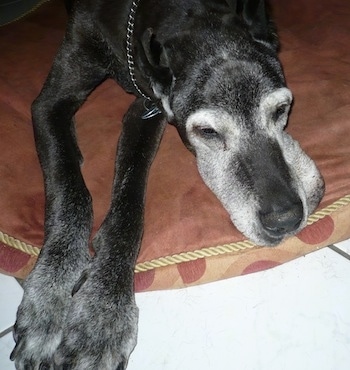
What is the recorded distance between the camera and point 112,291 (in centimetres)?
202

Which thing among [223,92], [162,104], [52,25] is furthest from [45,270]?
[52,25]

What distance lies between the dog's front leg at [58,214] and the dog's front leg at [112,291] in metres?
0.07

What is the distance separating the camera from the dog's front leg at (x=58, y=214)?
1994 mm

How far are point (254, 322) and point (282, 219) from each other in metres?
0.45

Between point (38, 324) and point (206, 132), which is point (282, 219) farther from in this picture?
point (38, 324)

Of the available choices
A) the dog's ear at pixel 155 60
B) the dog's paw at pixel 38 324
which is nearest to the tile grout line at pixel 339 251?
the dog's ear at pixel 155 60

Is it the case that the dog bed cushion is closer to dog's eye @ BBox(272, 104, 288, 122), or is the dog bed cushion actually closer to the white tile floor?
the white tile floor

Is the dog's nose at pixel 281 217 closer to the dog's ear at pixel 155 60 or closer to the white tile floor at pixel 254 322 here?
the white tile floor at pixel 254 322

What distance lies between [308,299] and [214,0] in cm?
130

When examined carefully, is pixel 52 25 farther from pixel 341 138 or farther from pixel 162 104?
pixel 341 138

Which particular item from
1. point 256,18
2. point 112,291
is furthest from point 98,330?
point 256,18

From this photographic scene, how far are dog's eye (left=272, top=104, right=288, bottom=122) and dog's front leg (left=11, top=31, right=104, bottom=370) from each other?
0.86m

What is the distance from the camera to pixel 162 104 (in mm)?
2279

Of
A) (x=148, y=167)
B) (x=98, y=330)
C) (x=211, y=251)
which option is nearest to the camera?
(x=98, y=330)
